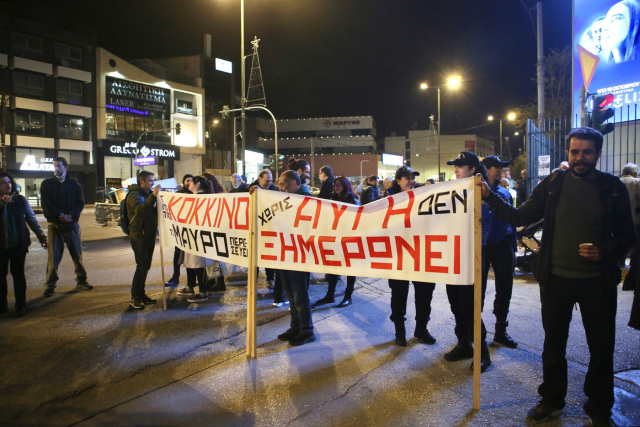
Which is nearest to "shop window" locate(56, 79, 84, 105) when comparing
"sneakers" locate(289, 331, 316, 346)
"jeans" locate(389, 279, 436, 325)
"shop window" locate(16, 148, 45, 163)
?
"shop window" locate(16, 148, 45, 163)

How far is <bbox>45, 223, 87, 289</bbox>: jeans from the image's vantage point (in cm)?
668

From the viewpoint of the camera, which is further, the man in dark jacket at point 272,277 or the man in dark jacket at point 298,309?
the man in dark jacket at point 272,277

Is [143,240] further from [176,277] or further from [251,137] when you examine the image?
[251,137]

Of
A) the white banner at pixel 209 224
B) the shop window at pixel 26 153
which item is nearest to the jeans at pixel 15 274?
the white banner at pixel 209 224

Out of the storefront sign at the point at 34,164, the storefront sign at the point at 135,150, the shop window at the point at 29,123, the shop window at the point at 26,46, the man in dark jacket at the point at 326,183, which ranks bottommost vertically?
the man in dark jacket at the point at 326,183

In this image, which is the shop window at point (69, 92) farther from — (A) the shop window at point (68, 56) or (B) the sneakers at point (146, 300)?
(B) the sneakers at point (146, 300)

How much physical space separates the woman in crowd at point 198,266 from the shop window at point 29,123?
38199mm

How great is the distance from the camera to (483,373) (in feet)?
12.3

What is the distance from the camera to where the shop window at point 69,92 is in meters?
38.7

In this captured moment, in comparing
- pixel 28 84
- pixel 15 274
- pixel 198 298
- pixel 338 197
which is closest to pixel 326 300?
pixel 338 197

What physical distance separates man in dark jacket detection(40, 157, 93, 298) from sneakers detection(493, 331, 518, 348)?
636 cm

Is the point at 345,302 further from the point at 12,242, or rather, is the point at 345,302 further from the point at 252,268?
the point at 12,242

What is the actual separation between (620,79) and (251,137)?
206ft

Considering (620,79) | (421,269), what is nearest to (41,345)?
(421,269)
